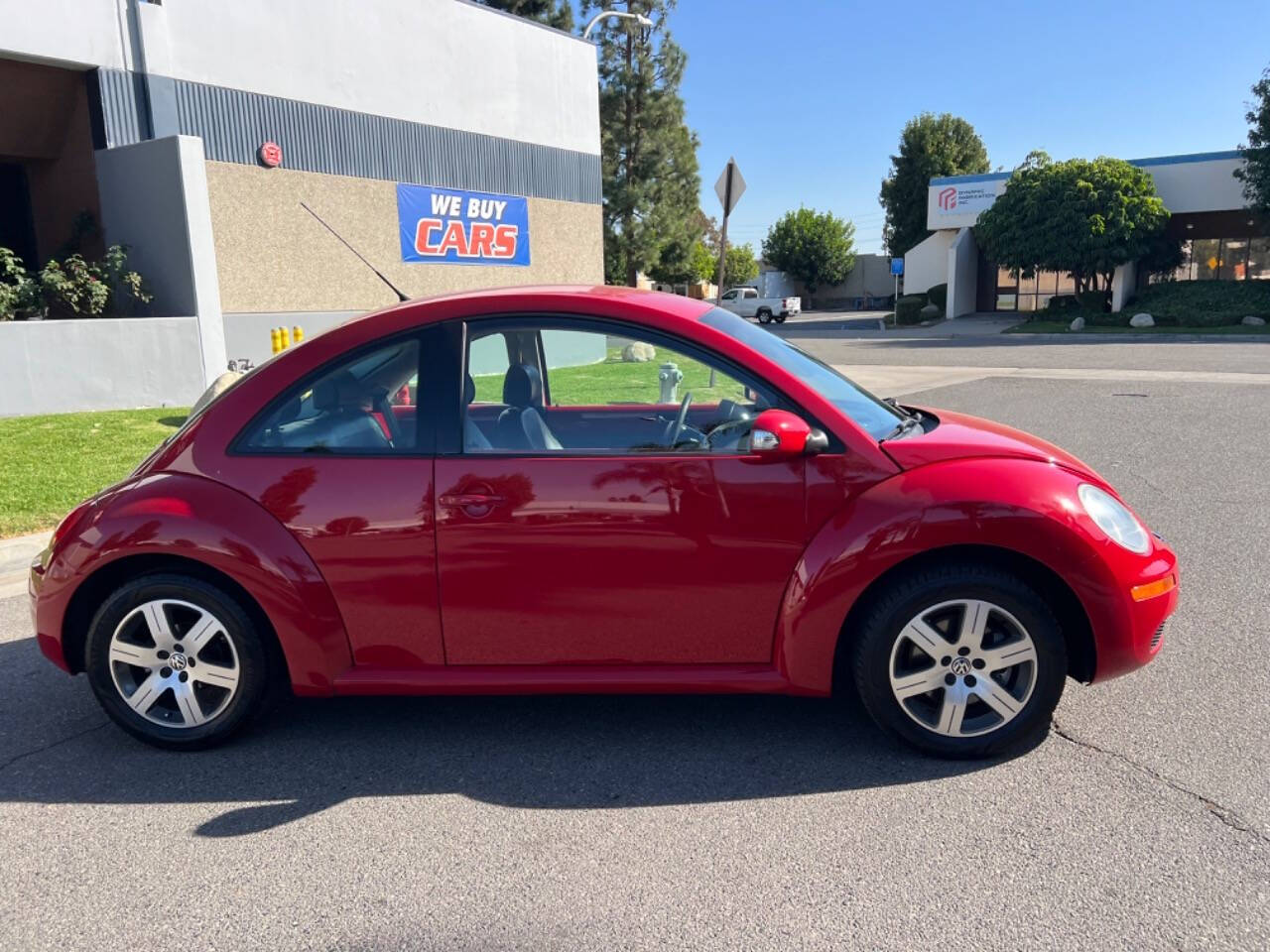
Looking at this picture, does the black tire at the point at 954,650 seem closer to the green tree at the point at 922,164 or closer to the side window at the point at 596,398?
the side window at the point at 596,398

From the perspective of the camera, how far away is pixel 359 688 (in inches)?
135

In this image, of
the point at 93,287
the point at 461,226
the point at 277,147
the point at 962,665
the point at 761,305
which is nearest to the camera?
the point at 962,665

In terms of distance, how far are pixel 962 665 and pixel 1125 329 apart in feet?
109

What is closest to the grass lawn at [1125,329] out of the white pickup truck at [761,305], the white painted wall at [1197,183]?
the white painted wall at [1197,183]

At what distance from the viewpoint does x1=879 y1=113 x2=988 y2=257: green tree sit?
60094 mm

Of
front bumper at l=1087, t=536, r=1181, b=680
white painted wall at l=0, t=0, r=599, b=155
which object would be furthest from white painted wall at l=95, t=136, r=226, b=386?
front bumper at l=1087, t=536, r=1181, b=680

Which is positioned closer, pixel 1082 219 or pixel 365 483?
pixel 365 483

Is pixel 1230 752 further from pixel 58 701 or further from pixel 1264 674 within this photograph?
pixel 58 701

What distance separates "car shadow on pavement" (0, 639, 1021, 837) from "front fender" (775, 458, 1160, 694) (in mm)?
459

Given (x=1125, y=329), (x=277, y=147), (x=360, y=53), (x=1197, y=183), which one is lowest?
(x=1125, y=329)

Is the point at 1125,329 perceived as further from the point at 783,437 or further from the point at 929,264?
the point at 783,437

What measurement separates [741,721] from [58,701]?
297 cm

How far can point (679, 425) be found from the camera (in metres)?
3.41

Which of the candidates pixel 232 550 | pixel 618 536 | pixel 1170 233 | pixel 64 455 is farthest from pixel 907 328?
pixel 232 550
